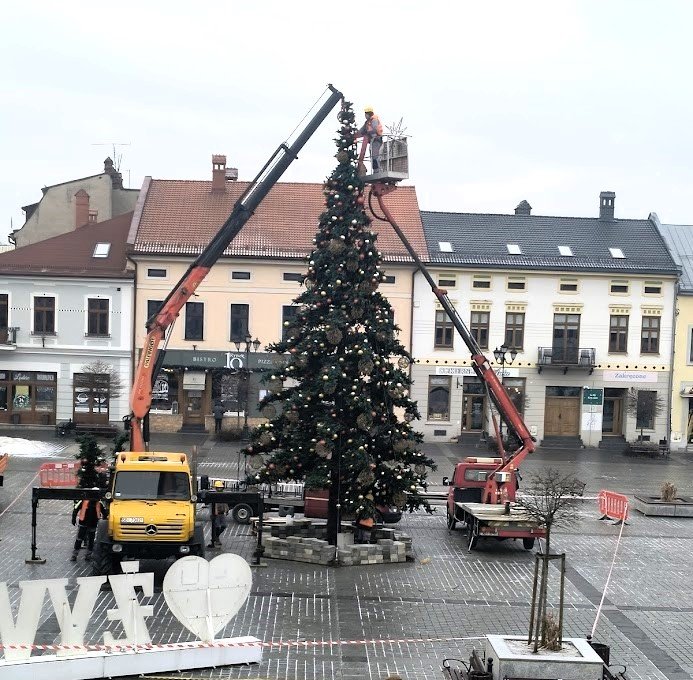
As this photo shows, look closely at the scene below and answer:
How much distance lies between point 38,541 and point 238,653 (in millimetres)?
10100

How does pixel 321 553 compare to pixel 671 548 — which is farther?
pixel 671 548

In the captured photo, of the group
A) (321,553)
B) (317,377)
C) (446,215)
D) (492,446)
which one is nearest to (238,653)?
(321,553)

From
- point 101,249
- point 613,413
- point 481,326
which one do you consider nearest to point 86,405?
point 101,249

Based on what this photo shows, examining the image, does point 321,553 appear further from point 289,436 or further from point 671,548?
point 671,548

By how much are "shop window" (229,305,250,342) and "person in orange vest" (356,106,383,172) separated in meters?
23.6

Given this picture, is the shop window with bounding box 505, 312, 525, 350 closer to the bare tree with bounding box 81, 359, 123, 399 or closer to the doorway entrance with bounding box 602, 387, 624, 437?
the doorway entrance with bounding box 602, 387, 624, 437

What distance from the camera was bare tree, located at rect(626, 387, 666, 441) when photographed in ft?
154

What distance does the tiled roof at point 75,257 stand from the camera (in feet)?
150

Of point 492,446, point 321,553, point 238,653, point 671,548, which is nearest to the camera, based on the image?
point 238,653

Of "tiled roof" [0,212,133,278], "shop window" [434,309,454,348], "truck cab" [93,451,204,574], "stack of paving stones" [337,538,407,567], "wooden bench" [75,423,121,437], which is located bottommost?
"wooden bench" [75,423,121,437]

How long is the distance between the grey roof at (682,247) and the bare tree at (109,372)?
25476 mm

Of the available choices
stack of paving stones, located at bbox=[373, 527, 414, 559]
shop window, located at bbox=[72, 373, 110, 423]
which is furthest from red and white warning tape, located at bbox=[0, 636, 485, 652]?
shop window, located at bbox=[72, 373, 110, 423]

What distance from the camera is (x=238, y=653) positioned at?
594 inches

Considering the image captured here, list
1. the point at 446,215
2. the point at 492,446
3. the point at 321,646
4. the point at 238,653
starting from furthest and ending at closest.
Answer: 1. the point at 446,215
2. the point at 492,446
3. the point at 321,646
4. the point at 238,653
